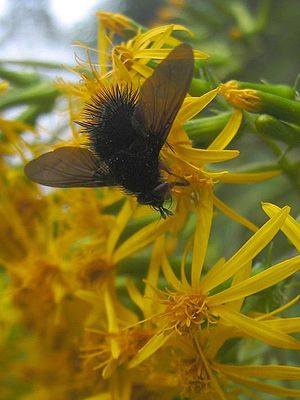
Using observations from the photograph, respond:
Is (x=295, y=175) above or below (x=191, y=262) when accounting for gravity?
above

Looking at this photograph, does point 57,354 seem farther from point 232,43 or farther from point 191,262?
point 232,43

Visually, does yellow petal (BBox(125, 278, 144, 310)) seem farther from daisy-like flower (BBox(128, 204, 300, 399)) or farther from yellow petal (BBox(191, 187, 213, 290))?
yellow petal (BBox(191, 187, 213, 290))

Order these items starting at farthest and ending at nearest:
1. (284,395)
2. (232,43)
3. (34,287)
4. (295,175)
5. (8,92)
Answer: (232,43) → (8,92) → (34,287) → (295,175) → (284,395)

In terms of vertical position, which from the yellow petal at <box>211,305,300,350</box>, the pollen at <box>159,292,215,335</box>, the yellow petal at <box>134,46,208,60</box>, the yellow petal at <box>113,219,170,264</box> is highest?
the yellow petal at <box>134,46,208,60</box>

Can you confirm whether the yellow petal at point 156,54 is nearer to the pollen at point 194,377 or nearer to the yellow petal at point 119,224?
the yellow petal at point 119,224

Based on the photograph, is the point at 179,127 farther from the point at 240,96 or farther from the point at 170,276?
the point at 170,276

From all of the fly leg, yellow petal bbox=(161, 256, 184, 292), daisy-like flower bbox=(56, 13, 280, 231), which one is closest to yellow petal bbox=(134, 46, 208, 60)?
daisy-like flower bbox=(56, 13, 280, 231)

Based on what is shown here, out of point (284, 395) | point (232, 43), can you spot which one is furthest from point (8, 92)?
point (284, 395)

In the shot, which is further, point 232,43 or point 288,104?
point 232,43

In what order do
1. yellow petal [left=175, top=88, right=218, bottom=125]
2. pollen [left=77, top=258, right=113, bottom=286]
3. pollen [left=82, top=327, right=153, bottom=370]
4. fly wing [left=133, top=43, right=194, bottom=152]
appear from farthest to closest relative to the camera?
pollen [left=77, top=258, right=113, bottom=286] → pollen [left=82, top=327, right=153, bottom=370] → yellow petal [left=175, top=88, right=218, bottom=125] → fly wing [left=133, top=43, right=194, bottom=152]
